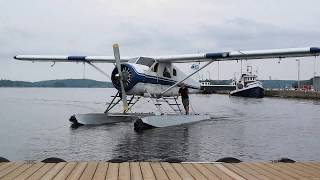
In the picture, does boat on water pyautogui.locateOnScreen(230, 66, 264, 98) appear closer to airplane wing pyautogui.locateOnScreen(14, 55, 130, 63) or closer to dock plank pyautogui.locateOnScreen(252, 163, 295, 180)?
airplane wing pyautogui.locateOnScreen(14, 55, 130, 63)

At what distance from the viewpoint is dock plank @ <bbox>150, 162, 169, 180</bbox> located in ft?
18.3

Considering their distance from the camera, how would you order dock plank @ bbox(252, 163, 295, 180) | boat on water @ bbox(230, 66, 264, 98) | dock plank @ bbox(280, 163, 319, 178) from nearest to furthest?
dock plank @ bbox(252, 163, 295, 180), dock plank @ bbox(280, 163, 319, 178), boat on water @ bbox(230, 66, 264, 98)

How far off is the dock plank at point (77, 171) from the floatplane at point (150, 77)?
9828 mm

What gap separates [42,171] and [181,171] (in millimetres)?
1827

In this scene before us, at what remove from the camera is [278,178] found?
5605mm

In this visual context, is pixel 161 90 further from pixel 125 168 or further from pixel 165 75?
pixel 125 168

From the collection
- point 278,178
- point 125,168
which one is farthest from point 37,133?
point 278,178

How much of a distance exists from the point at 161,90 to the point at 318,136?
6967mm

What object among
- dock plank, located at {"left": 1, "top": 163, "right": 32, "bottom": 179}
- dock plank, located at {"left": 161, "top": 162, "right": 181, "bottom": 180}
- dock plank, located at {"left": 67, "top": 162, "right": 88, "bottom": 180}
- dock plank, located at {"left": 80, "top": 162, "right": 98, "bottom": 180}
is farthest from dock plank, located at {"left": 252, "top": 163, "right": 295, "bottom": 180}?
dock plank, located at {"left": 1, "top": 163, "right": 32, "bottom": 179}

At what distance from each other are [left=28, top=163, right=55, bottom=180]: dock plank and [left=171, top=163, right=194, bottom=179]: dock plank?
1.74 metres

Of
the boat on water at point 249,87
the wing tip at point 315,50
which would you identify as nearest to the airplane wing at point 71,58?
the wing tip at point 315,50

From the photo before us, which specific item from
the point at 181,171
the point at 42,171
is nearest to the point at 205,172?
the point at 181,171

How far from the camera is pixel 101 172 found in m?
5.86

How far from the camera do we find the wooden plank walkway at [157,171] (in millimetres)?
5605
